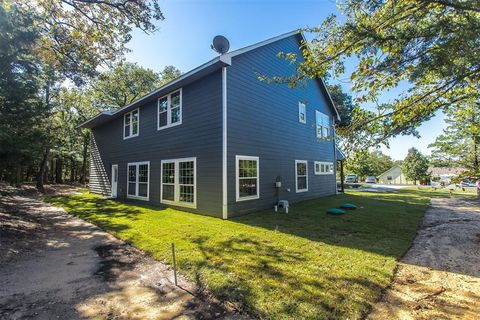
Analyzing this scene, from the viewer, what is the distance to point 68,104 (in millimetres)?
24875

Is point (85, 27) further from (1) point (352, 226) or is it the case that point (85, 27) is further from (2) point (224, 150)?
(1) point (352, 226)

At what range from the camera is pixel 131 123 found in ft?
44.4

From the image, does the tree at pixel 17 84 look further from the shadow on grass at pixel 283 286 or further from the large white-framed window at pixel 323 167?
the large white-framed window at pixel 323 167

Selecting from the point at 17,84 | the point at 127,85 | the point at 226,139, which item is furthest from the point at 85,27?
the point at 127,85

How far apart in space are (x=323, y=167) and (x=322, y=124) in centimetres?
275

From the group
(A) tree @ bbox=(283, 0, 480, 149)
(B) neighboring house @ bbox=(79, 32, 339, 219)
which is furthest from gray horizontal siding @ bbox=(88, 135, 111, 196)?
(A) tree @ bbox=(283, 0, 480, 149)

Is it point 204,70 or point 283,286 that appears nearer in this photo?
point 283,286

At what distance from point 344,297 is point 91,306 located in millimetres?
3346

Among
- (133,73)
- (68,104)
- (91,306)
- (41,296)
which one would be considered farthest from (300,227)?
(68,104)

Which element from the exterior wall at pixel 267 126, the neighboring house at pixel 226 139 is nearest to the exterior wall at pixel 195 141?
the neighboring house at pixel 226 139

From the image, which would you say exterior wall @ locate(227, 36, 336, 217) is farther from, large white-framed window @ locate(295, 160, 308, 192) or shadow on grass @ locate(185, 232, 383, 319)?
shadow on grass @ locate(185, 232, 383, 319)

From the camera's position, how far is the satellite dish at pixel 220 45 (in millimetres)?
8828

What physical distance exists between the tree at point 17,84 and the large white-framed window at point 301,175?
1141cm

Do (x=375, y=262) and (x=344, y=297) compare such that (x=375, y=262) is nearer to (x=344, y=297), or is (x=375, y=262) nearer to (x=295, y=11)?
(x=344, y=297)
